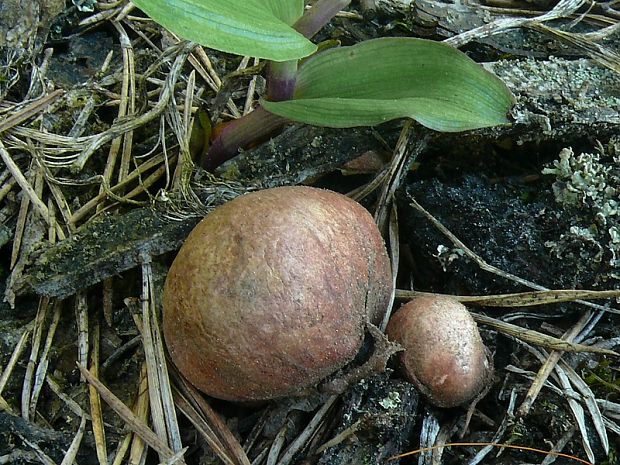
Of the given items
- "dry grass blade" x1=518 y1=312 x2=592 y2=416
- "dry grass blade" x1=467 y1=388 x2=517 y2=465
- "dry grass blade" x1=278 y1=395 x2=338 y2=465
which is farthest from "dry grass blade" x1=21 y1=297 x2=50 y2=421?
"dry grass blade" x1=518 y1=312 x2=592 y2=416

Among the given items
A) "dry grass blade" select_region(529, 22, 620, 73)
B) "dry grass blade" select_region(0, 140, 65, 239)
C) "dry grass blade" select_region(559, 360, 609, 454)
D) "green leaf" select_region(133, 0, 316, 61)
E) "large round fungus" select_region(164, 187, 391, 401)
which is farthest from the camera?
"dry grass blade" select_region(529, 22, 620, 73)

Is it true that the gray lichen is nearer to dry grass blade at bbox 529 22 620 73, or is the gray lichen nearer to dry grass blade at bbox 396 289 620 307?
dry grass blade at bbox 396 289 620 307

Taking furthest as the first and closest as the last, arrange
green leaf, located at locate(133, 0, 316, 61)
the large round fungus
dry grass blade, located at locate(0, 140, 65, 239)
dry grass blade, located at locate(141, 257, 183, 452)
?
dry grass blade, located at locate(0, 140, 65, 239)
dry grass blade, located at locate(141, 257, 183, 452)
the large round fungus
green leaf, located at locate(133, 0, 316, 61)

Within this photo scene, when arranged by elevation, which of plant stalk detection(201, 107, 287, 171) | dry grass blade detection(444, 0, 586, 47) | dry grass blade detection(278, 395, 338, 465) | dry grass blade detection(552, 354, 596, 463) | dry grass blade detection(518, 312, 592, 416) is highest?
dry grass blade detection(444, 0, 586, 47)

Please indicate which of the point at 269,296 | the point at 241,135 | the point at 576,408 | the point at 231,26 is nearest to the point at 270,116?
the point at 241,135

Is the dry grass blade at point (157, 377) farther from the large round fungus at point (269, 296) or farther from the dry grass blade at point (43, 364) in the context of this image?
the dry grass blade at point (43, 364)

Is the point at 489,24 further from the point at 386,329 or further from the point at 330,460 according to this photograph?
the point at 330,460

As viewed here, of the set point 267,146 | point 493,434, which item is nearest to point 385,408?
point 493,434

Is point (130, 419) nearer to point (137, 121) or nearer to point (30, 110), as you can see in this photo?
point (137, 121)
